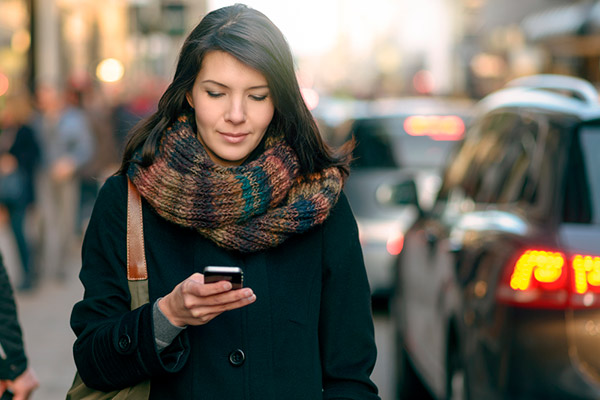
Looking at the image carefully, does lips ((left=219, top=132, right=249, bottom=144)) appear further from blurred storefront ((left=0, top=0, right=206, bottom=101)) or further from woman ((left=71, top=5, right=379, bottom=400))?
blurred storefront ((left=0, top=0, right=206, bottom=101))

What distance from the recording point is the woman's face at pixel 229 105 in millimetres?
2479

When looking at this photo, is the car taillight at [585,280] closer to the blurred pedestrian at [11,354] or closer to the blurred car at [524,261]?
the blurred car at [524,261]

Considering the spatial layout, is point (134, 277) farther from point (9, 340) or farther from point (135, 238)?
point (9, 340)

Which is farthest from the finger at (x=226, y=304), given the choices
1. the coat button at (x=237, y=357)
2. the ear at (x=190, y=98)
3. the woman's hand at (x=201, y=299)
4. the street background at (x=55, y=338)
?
the street background at (x=55, y=338)

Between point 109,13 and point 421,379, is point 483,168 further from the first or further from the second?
point 109,13

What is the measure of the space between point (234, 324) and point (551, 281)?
1751 millimetres

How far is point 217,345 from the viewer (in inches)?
95.7

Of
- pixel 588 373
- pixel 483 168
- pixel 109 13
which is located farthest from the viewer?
pixel 109 13

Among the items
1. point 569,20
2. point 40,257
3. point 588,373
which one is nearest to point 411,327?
point 588,373

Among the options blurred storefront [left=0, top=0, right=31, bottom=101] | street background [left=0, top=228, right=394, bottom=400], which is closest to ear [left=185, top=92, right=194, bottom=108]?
street background [left=0, top=228, right=394, bottom=400]

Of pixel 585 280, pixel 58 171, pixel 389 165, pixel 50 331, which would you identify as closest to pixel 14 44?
pixel 58 171

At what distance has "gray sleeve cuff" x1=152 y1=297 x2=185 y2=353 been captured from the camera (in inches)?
90.5

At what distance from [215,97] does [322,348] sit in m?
0.64

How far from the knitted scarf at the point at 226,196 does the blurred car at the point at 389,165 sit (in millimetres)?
6696
